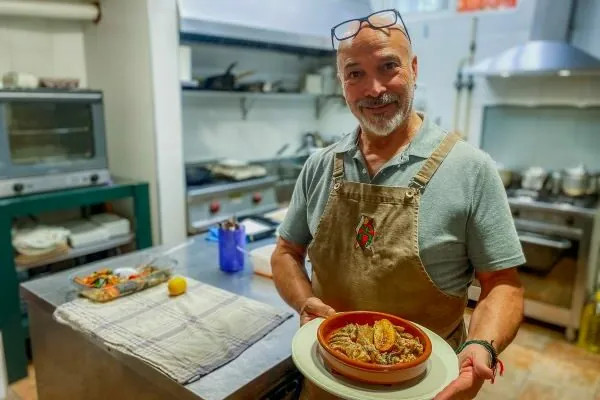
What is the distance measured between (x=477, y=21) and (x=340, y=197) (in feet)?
10.2

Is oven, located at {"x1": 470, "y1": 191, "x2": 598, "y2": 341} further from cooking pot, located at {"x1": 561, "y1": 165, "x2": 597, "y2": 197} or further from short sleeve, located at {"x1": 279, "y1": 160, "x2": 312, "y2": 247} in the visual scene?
short sleeve, located at {"x1": 279, "y1": 160, "x2": 312, "y2": 247}

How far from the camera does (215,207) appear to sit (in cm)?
321

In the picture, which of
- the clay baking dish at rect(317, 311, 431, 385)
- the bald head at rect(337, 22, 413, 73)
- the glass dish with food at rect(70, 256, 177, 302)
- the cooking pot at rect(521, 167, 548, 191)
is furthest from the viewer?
the cooking pot at rect(521, 167, 548, 191)

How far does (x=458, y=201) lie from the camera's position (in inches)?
41.1

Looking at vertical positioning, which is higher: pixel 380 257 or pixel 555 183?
pixel 380 257

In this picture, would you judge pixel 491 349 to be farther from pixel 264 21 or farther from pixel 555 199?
pixel 264 21

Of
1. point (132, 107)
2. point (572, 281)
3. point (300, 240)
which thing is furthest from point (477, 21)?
point (300, 240)

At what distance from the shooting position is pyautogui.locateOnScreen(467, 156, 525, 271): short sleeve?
1018mm

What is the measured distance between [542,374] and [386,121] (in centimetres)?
226

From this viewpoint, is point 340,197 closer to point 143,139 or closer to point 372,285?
point 372,285

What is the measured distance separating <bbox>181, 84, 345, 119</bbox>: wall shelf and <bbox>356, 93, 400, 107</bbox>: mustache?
2.16 m

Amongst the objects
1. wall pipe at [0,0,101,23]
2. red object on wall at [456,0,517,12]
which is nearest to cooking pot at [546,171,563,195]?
red object on wall at [456,0,517,12]

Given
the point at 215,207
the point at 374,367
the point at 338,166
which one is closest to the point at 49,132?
the point at 215,207

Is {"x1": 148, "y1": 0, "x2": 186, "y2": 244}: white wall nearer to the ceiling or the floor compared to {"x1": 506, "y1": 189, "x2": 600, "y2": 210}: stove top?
nearer to the ceiling
